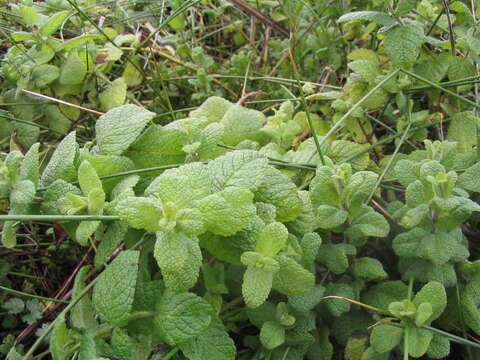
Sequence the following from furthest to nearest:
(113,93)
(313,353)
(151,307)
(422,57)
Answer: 1. (113,93)
2. (422,57)
3. (313,353)
4. (151,307)

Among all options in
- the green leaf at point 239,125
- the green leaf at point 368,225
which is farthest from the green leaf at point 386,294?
the green leaf at point 239,125

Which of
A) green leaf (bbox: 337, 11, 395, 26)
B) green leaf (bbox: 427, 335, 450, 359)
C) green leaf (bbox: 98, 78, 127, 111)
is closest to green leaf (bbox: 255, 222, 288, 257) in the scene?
green leaf (bbox: 427, 335, 450, 359)

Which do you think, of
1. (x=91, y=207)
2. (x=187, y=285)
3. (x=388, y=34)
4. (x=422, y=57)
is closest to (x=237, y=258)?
(x=187, y=285)

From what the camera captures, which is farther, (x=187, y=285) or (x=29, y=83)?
(x=29, y=83)

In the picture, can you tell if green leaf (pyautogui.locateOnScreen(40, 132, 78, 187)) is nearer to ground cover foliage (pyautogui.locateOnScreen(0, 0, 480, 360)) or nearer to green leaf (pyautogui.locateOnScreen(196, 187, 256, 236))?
ground cover foliage (pyautogui.locateOnScreen(0, 0, 480, 360))

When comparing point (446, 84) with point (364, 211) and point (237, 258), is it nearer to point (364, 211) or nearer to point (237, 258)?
point (364, 211)

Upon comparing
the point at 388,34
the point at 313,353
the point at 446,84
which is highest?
the point at 388,34

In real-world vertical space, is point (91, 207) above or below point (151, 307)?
above
